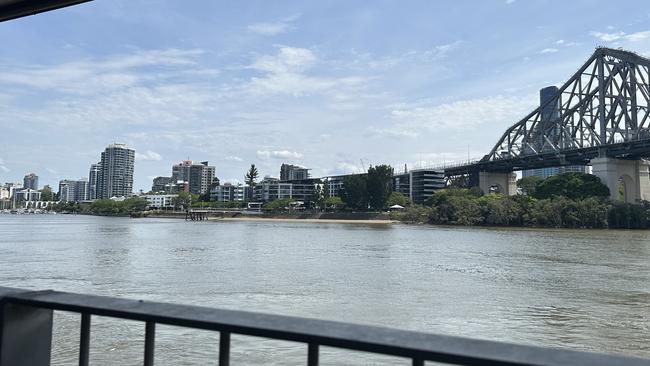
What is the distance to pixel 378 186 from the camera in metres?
116

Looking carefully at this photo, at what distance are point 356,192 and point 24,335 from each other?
384 feet

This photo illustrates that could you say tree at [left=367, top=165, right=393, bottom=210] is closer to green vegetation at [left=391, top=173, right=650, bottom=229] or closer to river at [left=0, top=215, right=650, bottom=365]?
green vegetation at [left=391, top=173, right=650, bottom=229]

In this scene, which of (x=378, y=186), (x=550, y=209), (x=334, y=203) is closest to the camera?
(x=550, y=209)

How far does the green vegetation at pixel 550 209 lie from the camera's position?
68.9 meters

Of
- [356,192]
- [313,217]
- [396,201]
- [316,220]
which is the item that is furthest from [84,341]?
[313,217]

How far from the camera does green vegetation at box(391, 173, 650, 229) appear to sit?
68.9 metres

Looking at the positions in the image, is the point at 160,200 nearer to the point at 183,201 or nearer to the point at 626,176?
the point at 183,201

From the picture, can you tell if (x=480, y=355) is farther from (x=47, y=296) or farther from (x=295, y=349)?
(x=295, y=349)

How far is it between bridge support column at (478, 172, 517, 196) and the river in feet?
259

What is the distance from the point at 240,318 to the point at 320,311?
39.4 feet

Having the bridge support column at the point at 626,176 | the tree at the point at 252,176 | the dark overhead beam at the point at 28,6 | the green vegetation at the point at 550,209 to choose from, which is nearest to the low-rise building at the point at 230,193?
the tree at the point at 252,176

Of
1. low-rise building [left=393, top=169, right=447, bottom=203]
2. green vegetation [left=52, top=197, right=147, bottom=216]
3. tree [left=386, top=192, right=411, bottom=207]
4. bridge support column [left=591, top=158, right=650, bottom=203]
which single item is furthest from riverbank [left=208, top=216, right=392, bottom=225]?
green vegetation [left=52, top=197, right=147, bottom=216]

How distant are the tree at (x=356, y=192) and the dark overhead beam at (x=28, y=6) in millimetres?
→ 114978

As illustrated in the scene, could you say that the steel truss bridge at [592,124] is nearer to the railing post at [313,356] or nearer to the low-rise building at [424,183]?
the low-rise building at [424,183]
